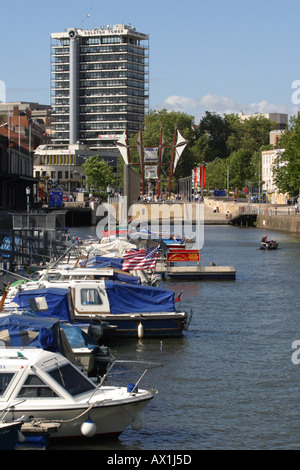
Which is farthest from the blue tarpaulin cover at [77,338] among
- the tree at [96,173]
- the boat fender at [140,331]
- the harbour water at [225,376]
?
the tree at [96,173]

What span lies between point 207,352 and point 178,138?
147 meters

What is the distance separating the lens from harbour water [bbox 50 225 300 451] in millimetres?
22250

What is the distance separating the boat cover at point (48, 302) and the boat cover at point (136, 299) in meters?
3.04

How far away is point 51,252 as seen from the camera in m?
55.0

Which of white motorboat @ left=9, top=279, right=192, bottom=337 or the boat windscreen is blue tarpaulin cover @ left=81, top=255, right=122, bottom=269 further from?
the boat windscreen

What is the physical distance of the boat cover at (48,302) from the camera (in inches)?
1204

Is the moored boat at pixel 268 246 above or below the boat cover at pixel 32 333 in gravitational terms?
below

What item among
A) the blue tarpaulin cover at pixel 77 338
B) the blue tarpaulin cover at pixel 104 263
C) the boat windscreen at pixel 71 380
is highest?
the blue tarpaulin cover at pixel 104 263

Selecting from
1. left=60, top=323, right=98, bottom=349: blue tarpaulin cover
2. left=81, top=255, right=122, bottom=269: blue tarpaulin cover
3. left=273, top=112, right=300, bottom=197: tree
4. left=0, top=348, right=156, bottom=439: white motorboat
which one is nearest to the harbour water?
left=0, top=348, right=156, bottom=439: white motorboat

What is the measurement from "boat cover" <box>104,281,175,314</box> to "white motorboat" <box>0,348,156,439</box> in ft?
44.5

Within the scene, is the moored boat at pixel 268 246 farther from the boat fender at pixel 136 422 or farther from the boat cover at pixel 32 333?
the boat fender at pixel 136 422

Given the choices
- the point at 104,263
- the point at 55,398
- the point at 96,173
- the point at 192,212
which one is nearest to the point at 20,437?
the point at 55,398

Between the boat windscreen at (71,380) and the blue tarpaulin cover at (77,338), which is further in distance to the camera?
the blue tarpaulin cover at (77,338)

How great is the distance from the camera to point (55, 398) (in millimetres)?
19375
